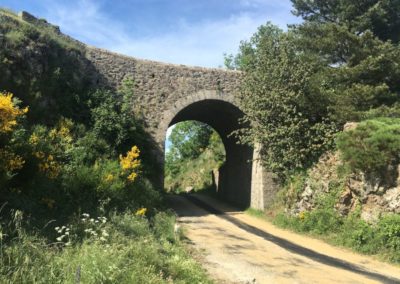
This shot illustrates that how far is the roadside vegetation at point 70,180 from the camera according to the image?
5.42 m

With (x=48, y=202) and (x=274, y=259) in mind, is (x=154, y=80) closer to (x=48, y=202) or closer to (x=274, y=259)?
(x=48, y=202)

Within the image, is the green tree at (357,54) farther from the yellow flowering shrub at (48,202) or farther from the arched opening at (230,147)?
the yellow flowering shrub at (48,202)

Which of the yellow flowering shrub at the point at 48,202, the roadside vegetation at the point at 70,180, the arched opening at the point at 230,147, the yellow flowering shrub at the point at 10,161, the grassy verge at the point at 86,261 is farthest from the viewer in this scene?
the arched opening at the point at 230,147

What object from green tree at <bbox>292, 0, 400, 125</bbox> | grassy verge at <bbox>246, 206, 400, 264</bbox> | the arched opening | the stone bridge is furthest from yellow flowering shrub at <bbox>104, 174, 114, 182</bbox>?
green tree at <bbox>292, 0, 400, 125</bbox>

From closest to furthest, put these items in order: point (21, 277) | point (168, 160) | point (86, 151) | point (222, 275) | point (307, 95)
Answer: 1. point (21, 277)
2. point (222, 275)
3. point (86, 151)
4. point (307, 95)
5. point (168, 160)

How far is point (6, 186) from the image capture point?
8.04 metres

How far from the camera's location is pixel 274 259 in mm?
9617

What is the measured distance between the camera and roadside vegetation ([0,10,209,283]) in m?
5.42

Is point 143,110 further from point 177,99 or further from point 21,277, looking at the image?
point 21,277

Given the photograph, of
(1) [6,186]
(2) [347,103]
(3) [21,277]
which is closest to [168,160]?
(2) [347,103]

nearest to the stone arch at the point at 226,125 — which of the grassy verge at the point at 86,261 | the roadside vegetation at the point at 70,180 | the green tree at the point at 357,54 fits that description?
the roadside vegetation at the point at 70,180

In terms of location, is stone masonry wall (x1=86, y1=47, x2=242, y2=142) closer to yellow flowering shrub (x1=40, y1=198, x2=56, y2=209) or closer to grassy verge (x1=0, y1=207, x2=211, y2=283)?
yellow flowering shrub (x1=40, y1=198, x2=56, y2=209)

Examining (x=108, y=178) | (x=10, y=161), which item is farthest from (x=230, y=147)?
(x=10, y=161)

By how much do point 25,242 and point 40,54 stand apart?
10416mm
